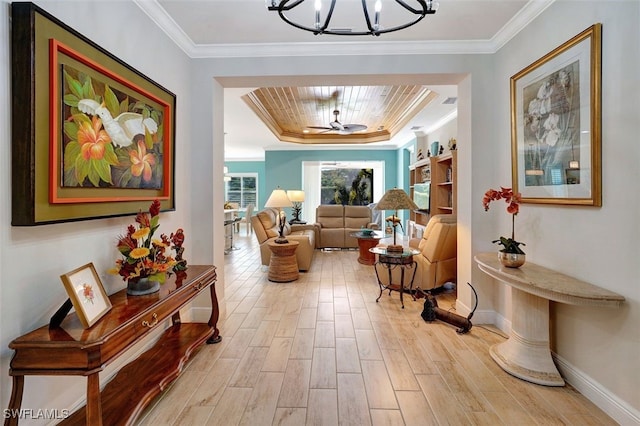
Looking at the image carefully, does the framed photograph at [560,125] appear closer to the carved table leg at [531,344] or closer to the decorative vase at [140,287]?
the carved table leg at [531,344]

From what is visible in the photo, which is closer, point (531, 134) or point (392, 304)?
point (531, 134)

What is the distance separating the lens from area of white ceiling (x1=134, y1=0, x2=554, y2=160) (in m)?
2.31

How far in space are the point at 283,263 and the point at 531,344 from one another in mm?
3154

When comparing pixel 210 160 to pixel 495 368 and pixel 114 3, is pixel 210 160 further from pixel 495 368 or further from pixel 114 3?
pixel 495 368

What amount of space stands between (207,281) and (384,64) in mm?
2604

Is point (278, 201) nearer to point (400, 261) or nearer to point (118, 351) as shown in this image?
point (400, 261)

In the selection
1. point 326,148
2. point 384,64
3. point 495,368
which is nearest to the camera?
point 495,368

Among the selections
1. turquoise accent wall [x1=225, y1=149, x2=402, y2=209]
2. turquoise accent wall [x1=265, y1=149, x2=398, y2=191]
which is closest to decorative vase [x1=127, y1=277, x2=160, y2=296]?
turquoise accent wall [x1=225, y1=149, x2=402, y2=209]

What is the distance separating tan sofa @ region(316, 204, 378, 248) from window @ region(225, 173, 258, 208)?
212 inches

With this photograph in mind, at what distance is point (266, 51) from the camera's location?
2.92 metres

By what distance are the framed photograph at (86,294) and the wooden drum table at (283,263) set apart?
2.95m

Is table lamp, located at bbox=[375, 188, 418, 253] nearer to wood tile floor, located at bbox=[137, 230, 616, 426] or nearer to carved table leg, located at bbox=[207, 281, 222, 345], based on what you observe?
wood tile floor, located at bbox=[137, 230, 616, 426]

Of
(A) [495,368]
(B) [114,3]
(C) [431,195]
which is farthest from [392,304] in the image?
(B) [114,3]

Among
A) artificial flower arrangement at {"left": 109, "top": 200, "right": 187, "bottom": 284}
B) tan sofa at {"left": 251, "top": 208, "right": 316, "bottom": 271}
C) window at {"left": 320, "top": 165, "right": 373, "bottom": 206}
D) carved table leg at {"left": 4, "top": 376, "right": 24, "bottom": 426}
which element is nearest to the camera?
carved table leg at {"left": 4, "top": 376, "right": 24, "bottom": 426}
